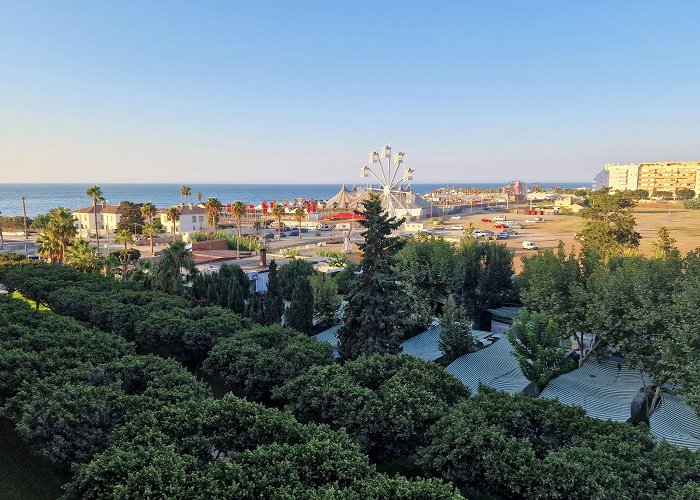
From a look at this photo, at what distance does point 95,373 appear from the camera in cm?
1342

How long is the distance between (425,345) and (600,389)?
28.4ft

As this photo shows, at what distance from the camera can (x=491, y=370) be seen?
2072 centimetres

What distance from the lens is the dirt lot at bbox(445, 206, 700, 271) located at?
65.4m

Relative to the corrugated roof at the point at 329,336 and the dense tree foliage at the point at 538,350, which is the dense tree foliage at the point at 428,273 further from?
the dense tree foliage at the point at 538,350

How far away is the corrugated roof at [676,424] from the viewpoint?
1471 cm

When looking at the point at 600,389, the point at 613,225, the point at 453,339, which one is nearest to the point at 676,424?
the point at 600,389

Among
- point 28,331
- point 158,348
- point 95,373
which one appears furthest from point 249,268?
point 95,373

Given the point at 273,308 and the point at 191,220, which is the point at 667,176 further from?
the point at 273,308

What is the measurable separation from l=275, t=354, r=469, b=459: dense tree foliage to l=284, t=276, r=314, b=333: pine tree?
10.9m

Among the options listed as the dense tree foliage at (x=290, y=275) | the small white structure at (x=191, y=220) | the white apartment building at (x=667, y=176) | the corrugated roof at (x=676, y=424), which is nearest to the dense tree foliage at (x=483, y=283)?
the dense tree foliage at (x=290, y=275)

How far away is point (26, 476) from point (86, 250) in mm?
28489

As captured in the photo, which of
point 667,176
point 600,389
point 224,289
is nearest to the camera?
point 600,389

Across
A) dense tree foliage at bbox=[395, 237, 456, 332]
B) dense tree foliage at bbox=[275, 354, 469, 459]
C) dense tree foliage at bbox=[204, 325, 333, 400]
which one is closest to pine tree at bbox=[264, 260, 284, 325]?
dense tree foliage at bbox=[395, 237, 456, 332]

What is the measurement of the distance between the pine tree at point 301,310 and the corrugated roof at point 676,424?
16.5 meters
